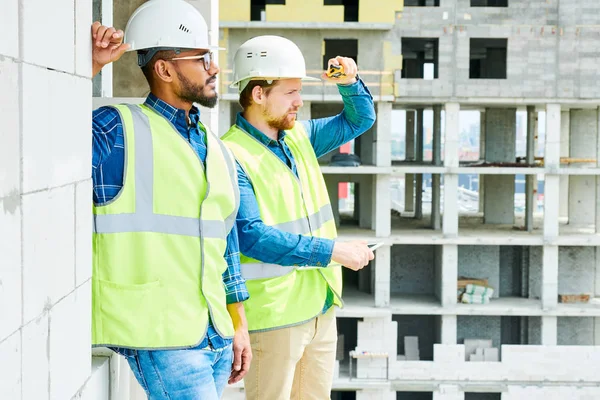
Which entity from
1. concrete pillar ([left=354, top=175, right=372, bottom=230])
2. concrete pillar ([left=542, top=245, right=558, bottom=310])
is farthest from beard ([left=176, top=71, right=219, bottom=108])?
concrete pillar ([left=354, top=175, right=372, bottom=230])

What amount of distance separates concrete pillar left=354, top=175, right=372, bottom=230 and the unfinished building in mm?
60

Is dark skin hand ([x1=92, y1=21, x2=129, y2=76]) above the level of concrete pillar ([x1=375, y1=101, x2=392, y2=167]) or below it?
below

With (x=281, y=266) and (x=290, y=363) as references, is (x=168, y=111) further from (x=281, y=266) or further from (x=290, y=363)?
(x=290, y=363)

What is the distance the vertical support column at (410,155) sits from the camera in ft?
93.1

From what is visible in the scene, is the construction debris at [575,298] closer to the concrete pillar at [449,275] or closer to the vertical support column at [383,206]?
the concrete pillar at [449,275]

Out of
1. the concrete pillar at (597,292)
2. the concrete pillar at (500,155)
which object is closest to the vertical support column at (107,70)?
the concrete pillar at (597,292)

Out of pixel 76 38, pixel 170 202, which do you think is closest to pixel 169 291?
pixel 170 202

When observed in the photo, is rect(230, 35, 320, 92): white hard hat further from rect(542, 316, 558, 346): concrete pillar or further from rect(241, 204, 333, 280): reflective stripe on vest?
rect(542, 316, 558, 346): concrete pillar

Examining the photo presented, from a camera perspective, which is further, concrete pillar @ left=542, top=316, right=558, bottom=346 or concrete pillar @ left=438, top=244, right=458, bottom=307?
concrete pillar @ left=542, top=316, right=558, bottom=346

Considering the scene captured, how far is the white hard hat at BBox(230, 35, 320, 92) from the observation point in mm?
3439

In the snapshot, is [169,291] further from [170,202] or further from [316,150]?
[316,150]

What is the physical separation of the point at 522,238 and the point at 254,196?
1979cm

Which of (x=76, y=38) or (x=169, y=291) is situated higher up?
(x=76, y=38)

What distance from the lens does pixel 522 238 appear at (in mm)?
22125
